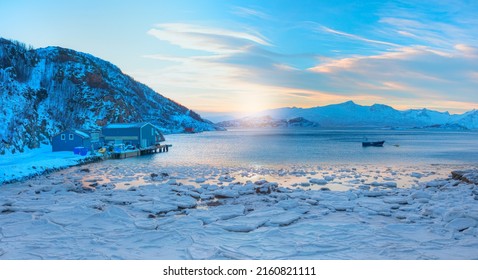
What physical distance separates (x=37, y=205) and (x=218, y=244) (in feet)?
34.5

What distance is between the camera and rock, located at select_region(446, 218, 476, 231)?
12523 mm

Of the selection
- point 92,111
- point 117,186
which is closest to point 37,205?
point 117,186

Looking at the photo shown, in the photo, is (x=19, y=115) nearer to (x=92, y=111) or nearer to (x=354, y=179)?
(x=354, y=179)

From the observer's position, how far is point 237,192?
20.7m

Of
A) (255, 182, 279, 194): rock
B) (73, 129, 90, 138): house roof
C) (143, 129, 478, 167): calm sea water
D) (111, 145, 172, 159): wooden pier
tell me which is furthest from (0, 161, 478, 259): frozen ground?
(111, 145, 172, 159): wooden pier

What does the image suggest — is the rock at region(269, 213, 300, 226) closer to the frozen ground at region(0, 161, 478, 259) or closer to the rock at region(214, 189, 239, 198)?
the frozen ground at region(0, 161, 478, 259)

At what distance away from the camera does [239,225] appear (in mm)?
12789

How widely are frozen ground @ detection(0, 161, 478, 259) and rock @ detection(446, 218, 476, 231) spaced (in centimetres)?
3

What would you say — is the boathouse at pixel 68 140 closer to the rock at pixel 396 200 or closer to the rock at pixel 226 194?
the rock at pixel 226 194

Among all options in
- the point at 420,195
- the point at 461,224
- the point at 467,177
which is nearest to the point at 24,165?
the point at 420,195

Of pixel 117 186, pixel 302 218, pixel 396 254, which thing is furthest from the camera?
pixel 117 186

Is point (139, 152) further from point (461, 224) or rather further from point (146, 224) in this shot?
point (461, 224)

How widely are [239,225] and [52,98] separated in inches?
5073

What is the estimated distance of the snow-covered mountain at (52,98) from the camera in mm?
46375
